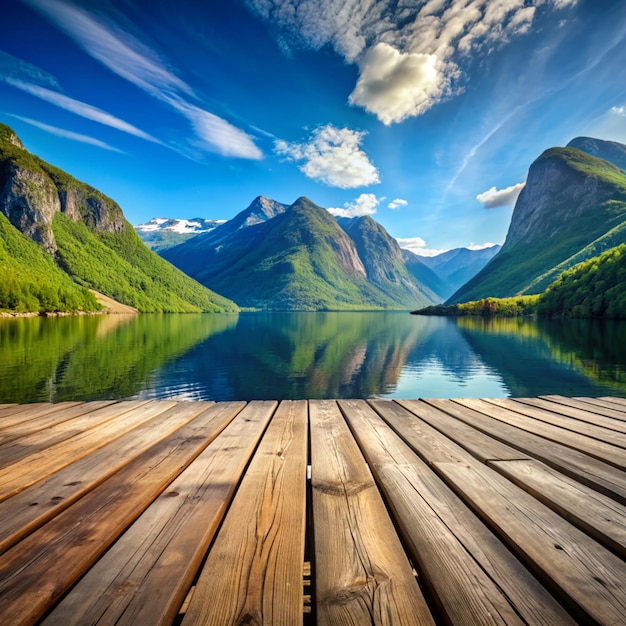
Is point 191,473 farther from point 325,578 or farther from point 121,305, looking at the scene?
point 121,305

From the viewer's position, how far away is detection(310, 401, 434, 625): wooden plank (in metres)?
1.51

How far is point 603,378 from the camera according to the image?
23125 mm

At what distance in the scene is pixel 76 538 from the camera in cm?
200

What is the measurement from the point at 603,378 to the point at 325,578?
28.5 metres

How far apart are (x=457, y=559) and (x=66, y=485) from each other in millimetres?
2726

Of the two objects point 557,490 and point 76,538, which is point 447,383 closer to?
point 557,490

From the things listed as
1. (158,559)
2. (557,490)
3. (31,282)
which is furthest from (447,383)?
(31,282)

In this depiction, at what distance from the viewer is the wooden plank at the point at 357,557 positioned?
1511mm

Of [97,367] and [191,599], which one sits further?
[97,367]

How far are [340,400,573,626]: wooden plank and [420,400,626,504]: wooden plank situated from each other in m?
1.14

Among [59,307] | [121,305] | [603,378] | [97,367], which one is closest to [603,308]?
[603,378]

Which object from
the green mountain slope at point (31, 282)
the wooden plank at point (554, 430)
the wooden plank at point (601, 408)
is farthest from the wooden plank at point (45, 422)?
the green mountain slope at point (31, 282)

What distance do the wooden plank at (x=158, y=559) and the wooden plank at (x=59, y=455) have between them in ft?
3.73

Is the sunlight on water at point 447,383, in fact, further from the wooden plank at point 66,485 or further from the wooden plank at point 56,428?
the wooden plank at point 66,485
